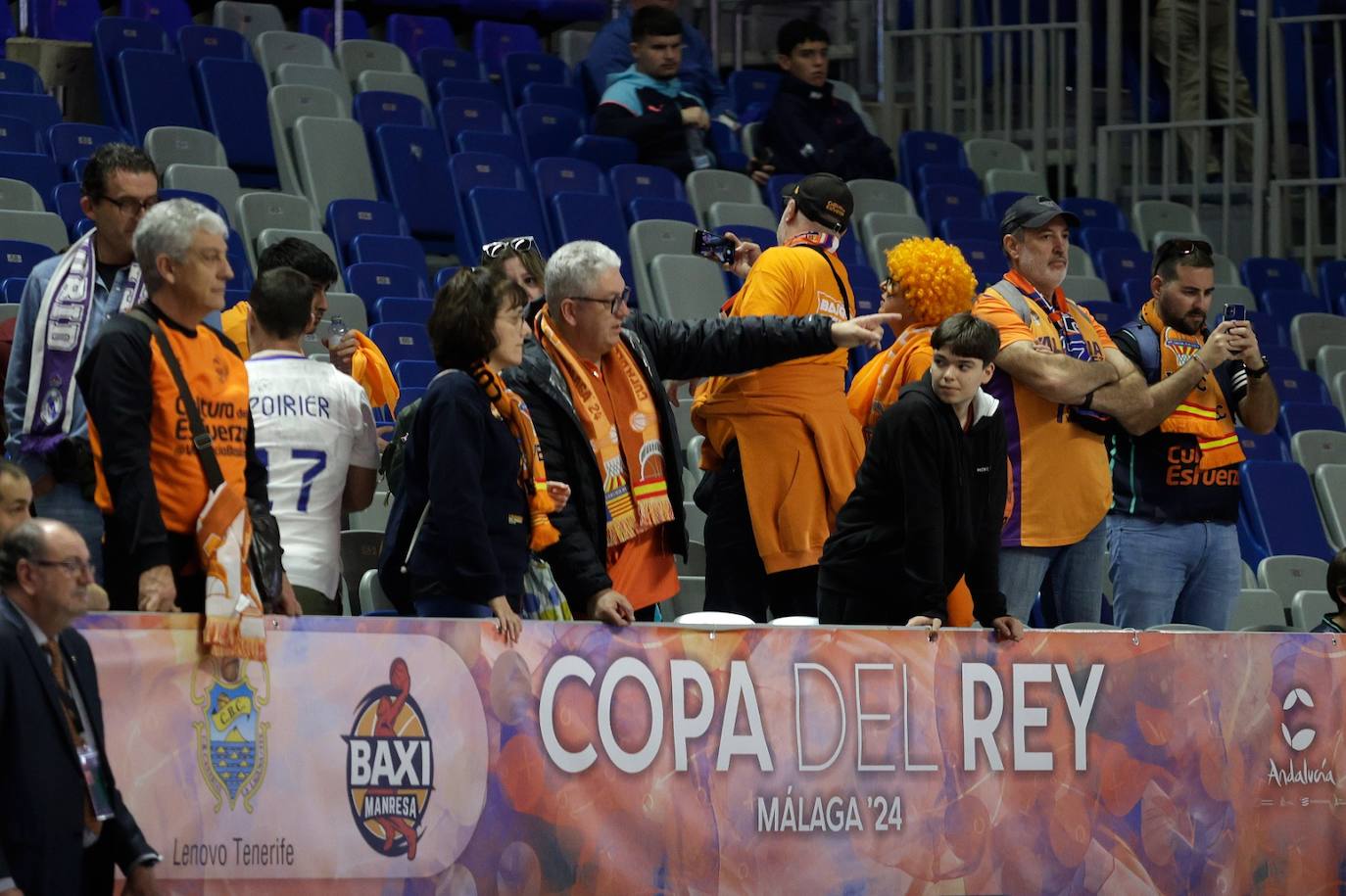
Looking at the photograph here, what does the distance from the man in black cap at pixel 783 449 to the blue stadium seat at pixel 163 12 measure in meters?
5.24

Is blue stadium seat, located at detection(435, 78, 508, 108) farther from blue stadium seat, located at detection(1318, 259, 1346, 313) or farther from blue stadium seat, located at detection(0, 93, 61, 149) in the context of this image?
blue stadium seat, located at detection(1318, 259, 1346, 313)

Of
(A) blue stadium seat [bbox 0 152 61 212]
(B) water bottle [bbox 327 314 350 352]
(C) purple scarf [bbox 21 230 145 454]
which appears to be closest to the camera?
(C) purple scarf [bbox 21 230 145 454]

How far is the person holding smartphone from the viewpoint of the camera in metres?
6.17

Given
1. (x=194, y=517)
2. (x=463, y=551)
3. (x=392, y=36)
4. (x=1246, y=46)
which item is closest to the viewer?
(x=194, y=517)

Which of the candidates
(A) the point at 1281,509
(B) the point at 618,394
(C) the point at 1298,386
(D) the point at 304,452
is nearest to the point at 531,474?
(D) the point at 304,452

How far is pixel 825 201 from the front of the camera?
5.99 metres

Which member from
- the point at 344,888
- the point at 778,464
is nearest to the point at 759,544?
the point at 778,464

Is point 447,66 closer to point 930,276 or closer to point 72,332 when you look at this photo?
point 930,276

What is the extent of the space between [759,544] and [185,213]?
6.64 ft

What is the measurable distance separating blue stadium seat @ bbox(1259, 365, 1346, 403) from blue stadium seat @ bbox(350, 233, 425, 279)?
162 inches

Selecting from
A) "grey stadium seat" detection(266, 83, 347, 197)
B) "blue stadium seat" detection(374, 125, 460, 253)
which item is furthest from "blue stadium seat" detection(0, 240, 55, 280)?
"blue stadium seat" detection(374, 125, 460, 253)

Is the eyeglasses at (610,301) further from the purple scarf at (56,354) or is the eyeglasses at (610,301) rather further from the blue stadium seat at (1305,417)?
the blue stadium seat at (1305,417)

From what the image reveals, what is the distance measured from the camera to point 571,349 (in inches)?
211

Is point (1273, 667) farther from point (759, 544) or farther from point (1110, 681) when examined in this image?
point (759, 544)
